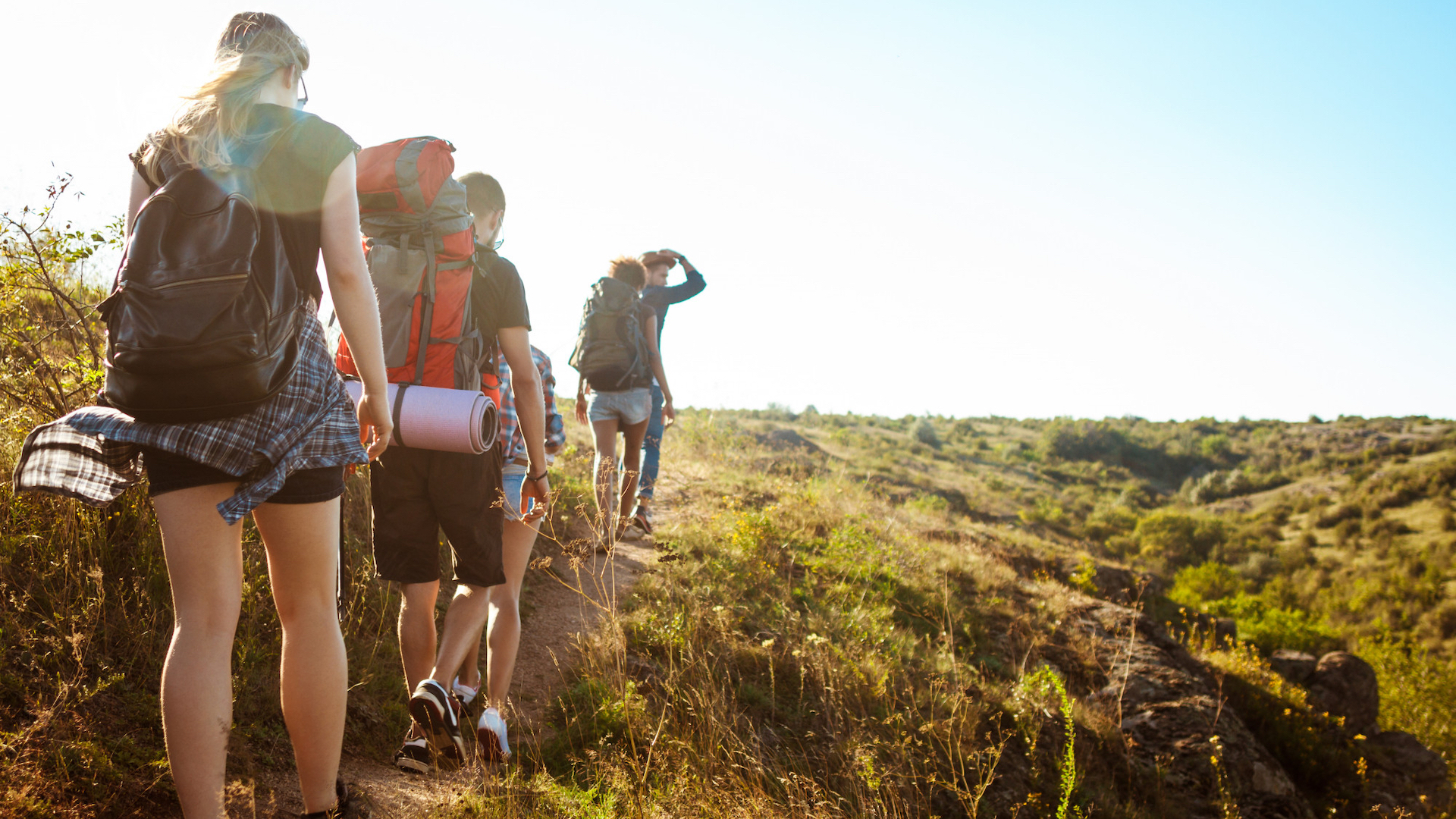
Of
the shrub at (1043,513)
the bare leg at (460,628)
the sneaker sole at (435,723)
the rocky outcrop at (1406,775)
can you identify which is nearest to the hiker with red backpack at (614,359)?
the bare leg at (460,628)

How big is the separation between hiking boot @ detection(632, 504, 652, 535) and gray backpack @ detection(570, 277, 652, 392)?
1223 millimetres

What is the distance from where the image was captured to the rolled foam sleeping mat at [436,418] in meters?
2.11

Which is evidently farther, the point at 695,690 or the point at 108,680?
the point at 695,690

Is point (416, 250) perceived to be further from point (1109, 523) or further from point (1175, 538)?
point (1175, 538)

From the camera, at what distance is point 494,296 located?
242 cm

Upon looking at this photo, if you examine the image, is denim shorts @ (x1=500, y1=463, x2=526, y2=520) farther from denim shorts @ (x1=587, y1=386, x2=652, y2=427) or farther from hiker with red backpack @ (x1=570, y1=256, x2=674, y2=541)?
denim shorts @ (x1=587, y1=386, x2=652, y2=427)

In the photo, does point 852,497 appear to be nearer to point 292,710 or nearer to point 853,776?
point 853,776

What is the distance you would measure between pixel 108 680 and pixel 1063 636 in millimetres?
6488

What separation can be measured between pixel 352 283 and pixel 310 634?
0.80 meters

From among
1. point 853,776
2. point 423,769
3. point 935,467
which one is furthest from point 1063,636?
point 935,467

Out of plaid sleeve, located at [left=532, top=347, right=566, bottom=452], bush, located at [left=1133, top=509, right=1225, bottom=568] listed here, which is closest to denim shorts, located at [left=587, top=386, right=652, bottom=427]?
plaid sleeve, located at [left=532, top=347, right=566, bottom=452]

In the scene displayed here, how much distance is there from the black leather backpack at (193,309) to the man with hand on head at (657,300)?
415 centimetres

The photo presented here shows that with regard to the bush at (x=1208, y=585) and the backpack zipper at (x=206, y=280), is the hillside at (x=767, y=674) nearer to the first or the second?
the backpack zipper at (x=206, y=280)

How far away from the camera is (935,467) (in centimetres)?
2762
